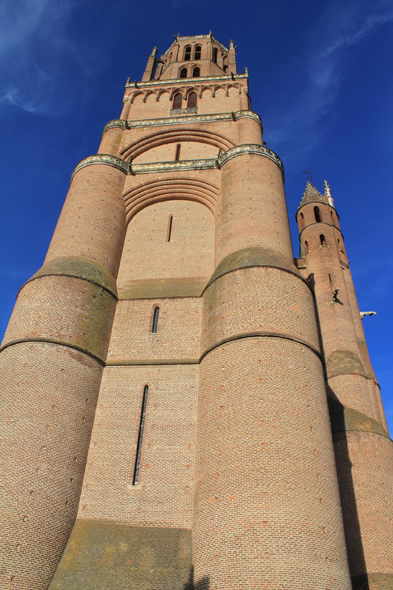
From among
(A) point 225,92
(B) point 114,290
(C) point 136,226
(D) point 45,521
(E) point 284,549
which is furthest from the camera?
(A) point 225,92

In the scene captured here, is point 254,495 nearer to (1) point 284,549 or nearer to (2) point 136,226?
(1) point 284,549

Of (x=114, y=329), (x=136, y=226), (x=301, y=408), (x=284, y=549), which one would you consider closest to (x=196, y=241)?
(x=136, y=226)

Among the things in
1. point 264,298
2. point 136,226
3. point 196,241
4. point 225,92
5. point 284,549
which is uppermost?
point 225,92

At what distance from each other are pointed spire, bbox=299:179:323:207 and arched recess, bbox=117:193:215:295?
23.1ft

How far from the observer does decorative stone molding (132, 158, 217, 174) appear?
1759cm

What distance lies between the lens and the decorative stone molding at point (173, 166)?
57.7 ft

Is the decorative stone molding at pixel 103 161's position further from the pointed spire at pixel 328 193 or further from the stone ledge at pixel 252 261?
the pointed spire at pixel 328 193

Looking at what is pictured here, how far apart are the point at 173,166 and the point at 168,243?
3758mm

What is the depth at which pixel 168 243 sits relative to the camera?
627 inches

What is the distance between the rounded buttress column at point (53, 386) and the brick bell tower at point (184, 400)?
41 millimetres

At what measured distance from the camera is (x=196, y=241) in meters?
15.7

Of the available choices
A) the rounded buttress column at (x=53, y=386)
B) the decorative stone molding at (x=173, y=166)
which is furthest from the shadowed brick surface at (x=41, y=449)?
the decorative stone molding at (x=173, y=166)

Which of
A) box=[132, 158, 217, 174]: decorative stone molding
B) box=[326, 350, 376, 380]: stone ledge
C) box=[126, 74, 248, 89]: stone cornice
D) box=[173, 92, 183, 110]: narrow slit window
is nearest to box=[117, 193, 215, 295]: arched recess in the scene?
box=[132, 158, 217, 174]: decorative stone molding

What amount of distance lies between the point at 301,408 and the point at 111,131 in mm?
14749
